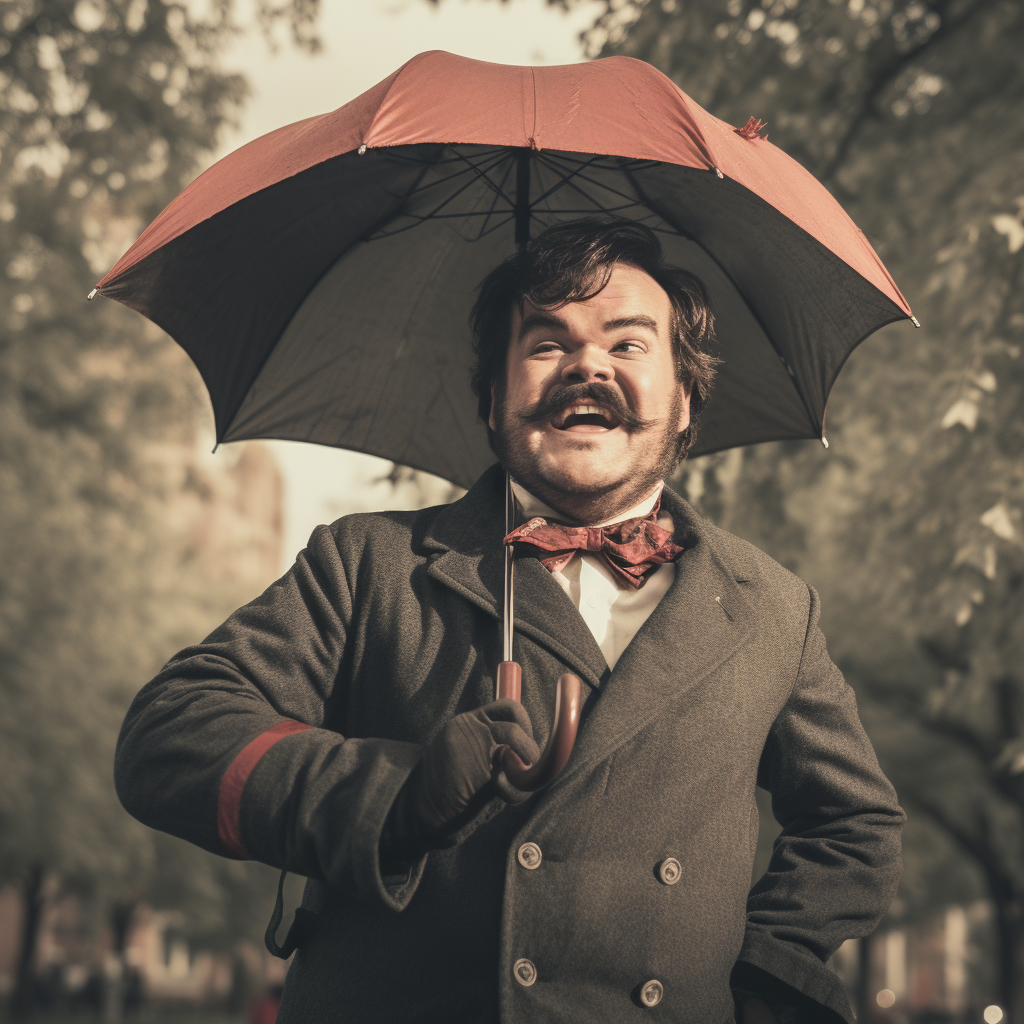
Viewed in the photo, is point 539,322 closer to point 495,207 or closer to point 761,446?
point 495,207

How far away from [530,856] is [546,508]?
739mm

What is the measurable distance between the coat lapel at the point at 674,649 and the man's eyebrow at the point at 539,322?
0.49 metres

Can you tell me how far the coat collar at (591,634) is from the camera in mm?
2295

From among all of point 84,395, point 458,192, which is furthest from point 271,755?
point 84,395

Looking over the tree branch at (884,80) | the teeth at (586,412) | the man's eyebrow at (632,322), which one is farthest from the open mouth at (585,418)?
the tree branch at (884,80)

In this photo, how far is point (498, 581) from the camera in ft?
8.11

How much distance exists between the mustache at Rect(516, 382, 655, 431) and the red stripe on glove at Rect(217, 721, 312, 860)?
846mm

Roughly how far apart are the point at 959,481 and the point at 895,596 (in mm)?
2216

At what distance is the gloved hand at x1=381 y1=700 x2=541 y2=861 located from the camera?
185cm

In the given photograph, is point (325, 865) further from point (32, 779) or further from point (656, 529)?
point (32, 779)

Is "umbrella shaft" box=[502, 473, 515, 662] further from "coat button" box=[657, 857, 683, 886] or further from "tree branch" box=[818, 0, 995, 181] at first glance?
"tree branch" box=[818, 0, 995, 181]

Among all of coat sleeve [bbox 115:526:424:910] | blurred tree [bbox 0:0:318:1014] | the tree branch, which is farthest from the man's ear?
blurred tree [bbox 0:0:318:1014]

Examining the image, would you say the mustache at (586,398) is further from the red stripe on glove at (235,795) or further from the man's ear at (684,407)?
the red stripe on glove at (235,795)

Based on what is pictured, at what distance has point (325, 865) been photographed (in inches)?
74.0
